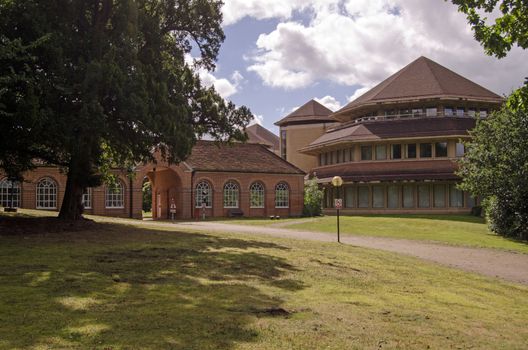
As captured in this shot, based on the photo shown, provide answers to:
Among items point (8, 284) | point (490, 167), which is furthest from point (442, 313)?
point (490, 167)

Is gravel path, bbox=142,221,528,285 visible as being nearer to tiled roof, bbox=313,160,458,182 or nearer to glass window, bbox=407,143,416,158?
tiled roof, bbox=313,160,458,182

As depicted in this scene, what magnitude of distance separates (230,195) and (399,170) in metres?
14.9

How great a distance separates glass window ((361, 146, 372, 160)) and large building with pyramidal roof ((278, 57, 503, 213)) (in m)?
0.09

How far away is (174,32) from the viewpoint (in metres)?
22.4

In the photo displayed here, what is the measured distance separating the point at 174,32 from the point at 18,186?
2319 centimetres

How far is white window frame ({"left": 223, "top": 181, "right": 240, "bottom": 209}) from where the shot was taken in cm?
4456

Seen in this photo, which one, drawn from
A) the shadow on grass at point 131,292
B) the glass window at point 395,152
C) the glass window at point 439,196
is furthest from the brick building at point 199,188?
the shadow on grass at point 131,292

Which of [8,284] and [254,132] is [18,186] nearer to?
[8,284]

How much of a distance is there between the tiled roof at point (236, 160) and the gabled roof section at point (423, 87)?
9940mm

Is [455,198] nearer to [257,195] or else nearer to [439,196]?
[439,196]

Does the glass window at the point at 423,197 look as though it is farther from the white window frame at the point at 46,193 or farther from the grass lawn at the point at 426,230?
the white window frame at the point at 46,193

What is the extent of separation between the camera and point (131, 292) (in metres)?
8.76

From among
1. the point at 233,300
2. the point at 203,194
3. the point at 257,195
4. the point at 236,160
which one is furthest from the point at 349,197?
the point at 233,300

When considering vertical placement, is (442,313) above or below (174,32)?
below
